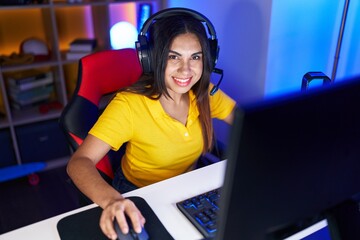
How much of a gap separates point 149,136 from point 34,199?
128cm

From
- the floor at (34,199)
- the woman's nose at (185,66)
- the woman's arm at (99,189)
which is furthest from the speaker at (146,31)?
the floor at (34,199)

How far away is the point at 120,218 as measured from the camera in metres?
0.72

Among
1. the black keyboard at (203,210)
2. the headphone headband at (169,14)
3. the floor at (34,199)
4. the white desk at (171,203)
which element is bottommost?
the floor at (34,199)

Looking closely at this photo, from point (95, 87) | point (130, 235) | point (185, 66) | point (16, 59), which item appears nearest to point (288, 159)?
point (130, 235)

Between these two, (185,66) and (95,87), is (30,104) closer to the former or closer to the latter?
(95,87)

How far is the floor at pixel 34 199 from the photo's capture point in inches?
75.7

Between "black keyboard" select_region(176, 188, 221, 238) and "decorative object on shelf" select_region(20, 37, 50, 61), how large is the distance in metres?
→ 1.79

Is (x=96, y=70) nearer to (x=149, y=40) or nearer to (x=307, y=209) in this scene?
(x=149, y=40)

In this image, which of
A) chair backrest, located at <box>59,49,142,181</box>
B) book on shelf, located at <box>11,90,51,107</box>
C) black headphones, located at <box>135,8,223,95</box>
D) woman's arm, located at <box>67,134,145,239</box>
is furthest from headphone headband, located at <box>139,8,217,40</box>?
book on shelf, located at <box>11,90,51,107</box>

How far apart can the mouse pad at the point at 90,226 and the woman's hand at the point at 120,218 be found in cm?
6

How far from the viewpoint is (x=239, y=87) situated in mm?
1940

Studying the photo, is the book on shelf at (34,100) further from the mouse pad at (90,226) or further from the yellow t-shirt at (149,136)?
the mouse pad at (90,226)

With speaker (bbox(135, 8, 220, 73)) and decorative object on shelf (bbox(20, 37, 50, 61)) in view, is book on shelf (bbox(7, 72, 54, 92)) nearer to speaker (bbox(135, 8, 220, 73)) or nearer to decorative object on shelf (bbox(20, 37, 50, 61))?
decorative object on shelf (bbox(20, 37, 50, 61))

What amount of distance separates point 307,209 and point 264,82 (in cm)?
128
